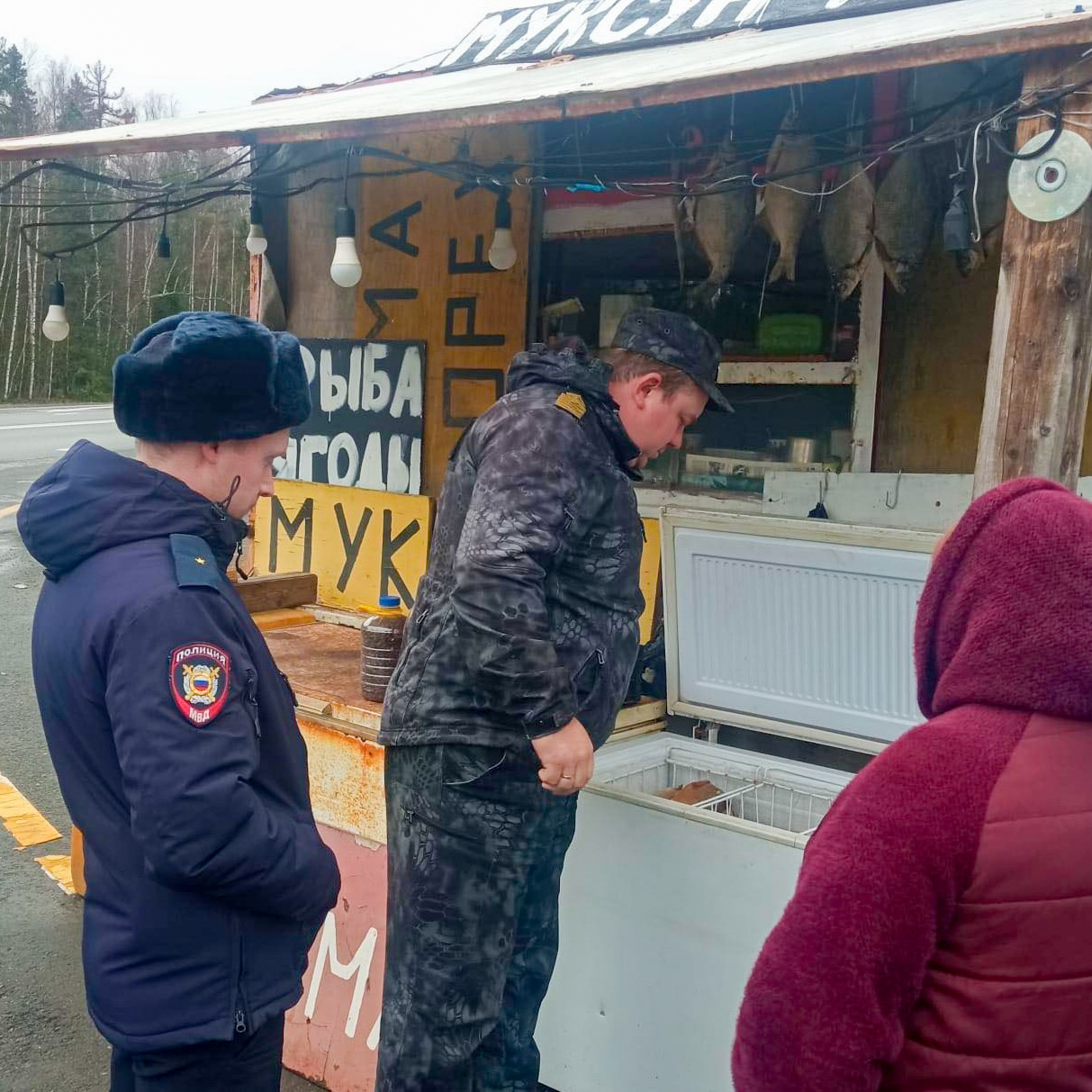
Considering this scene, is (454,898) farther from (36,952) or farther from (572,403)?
(36,952)

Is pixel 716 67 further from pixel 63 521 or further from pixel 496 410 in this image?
pixel 63 521

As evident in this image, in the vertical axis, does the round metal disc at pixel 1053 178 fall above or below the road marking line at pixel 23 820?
above

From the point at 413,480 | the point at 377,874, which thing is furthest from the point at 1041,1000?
the point at 413,480

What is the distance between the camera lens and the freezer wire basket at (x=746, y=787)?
3182 millimetres

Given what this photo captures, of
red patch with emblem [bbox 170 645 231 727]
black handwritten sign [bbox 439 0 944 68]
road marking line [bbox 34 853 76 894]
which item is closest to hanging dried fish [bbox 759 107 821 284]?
black handwritten sign [bbox 439 0 944 68]

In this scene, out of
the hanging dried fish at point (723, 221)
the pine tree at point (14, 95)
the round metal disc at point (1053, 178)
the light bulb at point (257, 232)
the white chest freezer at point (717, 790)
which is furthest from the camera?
the pine tree at point (14, 95)

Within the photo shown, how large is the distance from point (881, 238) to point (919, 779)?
2321 millimetres

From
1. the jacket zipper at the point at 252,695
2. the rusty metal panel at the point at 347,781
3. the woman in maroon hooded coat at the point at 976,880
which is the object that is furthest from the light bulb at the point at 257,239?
the woman in maroon hooded coat at the point at 976,880

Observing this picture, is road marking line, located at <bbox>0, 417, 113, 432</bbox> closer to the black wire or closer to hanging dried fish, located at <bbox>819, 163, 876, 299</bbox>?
the black wire

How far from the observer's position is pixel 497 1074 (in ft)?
8.17

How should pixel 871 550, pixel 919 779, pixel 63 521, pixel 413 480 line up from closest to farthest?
pixel 919 779 < pixel 63 521 < pixel 871 550 < pixel 413 480

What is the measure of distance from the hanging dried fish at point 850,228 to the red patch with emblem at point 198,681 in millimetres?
2310

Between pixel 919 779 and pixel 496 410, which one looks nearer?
pixel 919 779

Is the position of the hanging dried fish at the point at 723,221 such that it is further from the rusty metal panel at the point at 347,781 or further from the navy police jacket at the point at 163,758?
the navy police jacket at the point at 163,758
